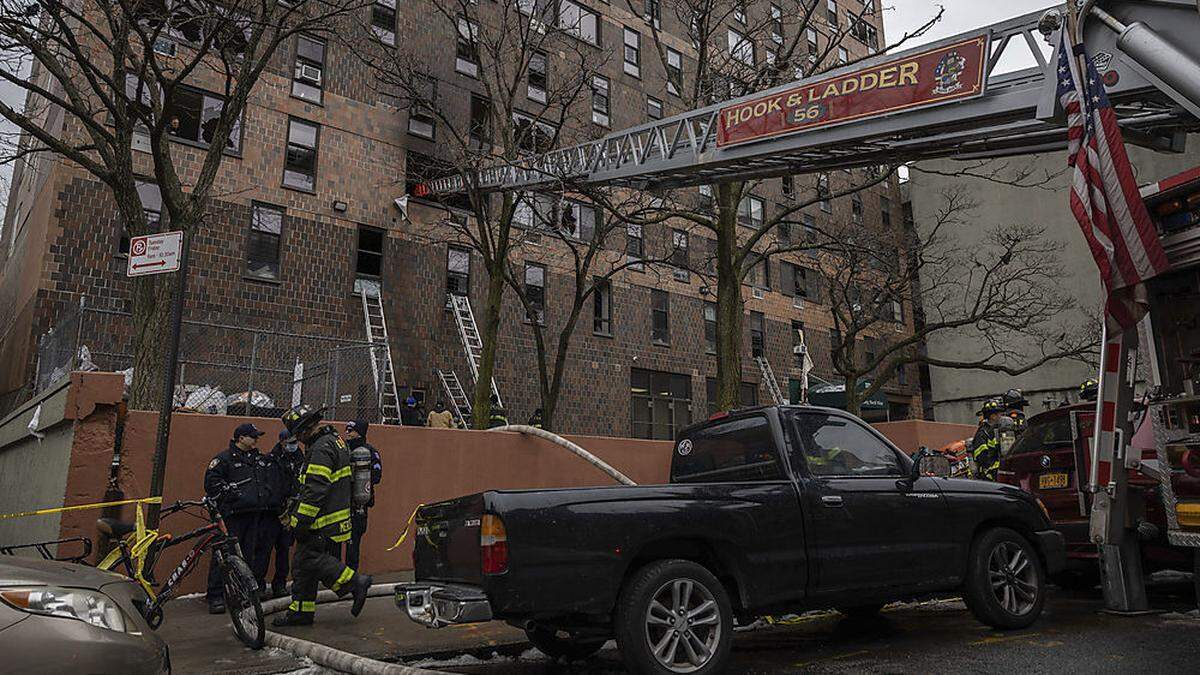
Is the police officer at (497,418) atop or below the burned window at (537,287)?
below

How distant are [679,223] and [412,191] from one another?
1070 cm

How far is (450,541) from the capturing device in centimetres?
512

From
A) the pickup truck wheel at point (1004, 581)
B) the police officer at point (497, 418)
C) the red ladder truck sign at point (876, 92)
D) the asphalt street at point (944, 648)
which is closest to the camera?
the asphalt street at point (944, 648)

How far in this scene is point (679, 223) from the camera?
1131 inches

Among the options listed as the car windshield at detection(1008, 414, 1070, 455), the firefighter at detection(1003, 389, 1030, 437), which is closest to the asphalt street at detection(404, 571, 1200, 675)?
the car windshield at detection(1008, 414, 1070, 455)

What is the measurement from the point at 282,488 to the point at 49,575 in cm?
476

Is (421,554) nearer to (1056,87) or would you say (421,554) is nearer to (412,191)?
(1056,87)

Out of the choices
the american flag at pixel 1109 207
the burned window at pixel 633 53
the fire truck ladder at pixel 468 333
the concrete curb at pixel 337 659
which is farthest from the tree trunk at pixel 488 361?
the burned window at pixel 633 53

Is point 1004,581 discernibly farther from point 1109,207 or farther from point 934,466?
point 1109,207

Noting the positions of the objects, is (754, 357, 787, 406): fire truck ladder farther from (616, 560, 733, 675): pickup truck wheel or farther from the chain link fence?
(616, 560, 733, 675): pickup truck wheel

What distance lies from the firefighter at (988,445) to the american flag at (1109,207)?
4.32 m

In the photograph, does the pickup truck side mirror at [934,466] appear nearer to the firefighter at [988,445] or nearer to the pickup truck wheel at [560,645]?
the pickup truck wheel at [560,645]

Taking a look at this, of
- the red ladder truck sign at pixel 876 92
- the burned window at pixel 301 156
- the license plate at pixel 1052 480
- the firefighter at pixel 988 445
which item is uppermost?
the burned window at pixel 301 156

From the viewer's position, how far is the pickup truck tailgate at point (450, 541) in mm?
4805
